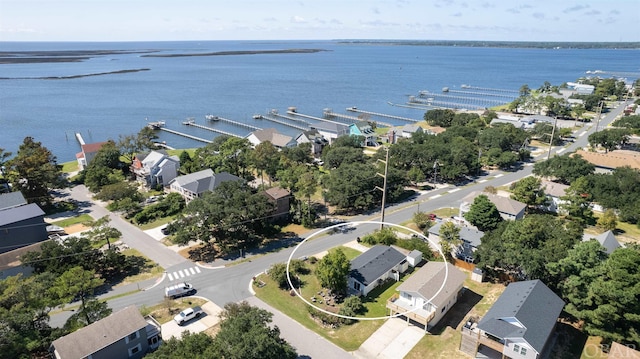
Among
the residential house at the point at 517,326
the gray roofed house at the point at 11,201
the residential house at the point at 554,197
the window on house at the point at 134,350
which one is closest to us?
the residential house at the point at 517,326

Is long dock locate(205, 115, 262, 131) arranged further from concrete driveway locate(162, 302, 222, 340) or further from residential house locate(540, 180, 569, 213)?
concrete driveway locate(162, 302, 222, 340)

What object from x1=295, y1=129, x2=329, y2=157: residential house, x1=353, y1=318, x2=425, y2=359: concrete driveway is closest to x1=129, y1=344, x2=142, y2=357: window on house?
x1=353, y1=318, x2=425, y2=359: concrete driveway

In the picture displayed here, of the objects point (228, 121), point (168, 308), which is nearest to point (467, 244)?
point (168, 308)

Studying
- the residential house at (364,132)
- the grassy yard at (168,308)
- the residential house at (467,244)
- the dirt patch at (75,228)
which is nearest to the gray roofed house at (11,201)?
the dirt patch at (75,228)

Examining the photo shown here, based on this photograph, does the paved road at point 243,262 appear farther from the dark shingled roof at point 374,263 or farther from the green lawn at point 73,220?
the dark shingled roof at point 374,263

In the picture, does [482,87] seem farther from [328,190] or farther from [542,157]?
[328,190]

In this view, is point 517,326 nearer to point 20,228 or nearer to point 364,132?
point 20,228
